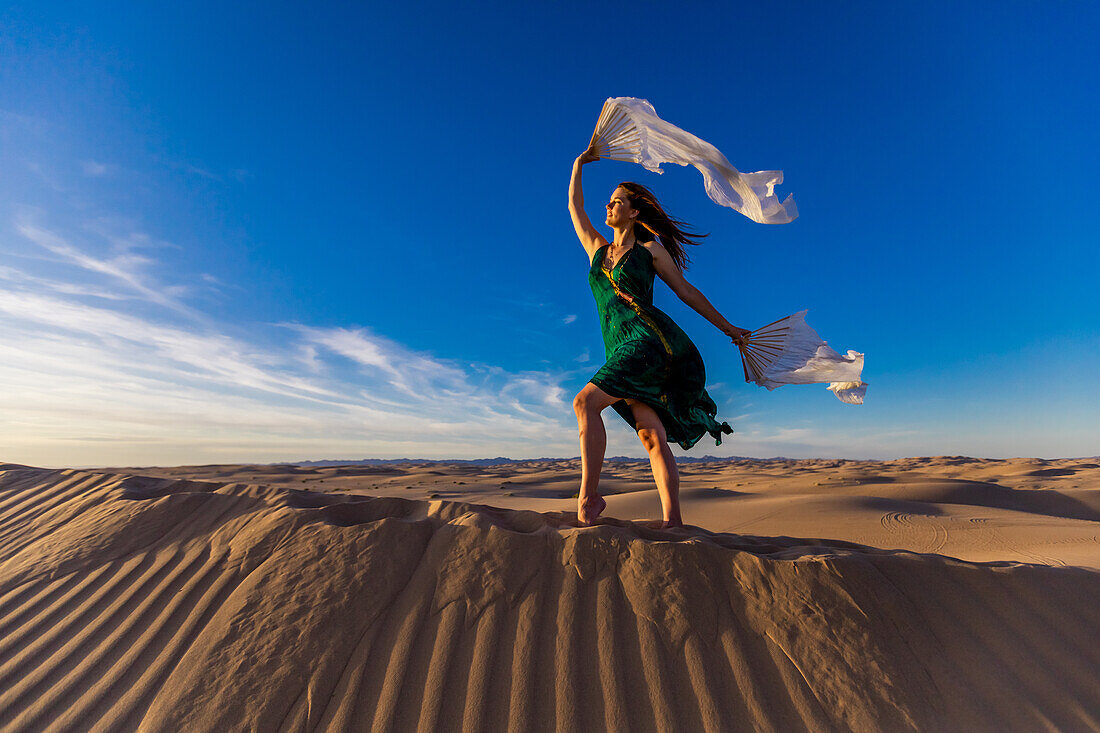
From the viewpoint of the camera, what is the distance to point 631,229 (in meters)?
2.91

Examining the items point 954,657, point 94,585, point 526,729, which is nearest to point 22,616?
point 94,585

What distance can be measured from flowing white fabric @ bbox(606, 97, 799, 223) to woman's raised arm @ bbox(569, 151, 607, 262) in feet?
1.13

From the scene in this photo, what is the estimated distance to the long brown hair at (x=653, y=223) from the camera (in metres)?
2.94

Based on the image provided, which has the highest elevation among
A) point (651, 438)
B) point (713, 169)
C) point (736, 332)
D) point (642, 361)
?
point (713, 169)

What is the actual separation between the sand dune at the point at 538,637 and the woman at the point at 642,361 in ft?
1.33

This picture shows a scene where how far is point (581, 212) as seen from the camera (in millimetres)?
3025

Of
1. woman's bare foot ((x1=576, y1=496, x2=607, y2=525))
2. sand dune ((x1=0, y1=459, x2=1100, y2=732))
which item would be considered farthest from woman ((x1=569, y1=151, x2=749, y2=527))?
sand dune ((x1=0, y1=459, x2=1100, y2=732))

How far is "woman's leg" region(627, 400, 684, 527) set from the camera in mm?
2521

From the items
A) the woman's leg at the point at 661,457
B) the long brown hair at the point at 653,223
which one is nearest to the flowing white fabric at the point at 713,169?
the long brown hair at the point at 653,223

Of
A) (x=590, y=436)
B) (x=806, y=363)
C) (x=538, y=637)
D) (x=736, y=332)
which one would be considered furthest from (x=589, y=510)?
(x=806, y=363)

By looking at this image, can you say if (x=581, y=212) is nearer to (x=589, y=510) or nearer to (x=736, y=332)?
(x=736, y=332)

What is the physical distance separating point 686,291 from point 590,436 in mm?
1014

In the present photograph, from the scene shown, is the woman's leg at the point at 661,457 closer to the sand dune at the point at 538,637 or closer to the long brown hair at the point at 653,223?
the sand dune at the point at 538,637

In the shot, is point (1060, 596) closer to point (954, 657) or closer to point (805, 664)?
point (954, 657)
